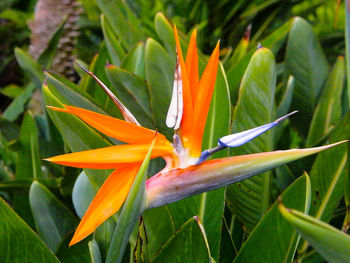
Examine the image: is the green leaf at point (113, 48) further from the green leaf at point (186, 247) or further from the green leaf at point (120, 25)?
the green leaf at point (186, 247)

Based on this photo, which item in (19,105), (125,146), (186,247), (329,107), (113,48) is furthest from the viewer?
(19,105)

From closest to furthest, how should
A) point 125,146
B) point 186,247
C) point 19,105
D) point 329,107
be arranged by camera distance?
point 125,146 < point 186,247 < point 329,107 < point 19,105

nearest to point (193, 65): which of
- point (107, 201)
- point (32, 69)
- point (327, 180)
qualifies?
point (107, 201)

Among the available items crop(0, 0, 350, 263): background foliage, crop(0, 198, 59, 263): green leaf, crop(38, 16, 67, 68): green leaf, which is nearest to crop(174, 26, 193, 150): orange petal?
crop(0, 0, 350, 263): background foliage

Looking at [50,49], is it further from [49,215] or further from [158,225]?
[158,225]

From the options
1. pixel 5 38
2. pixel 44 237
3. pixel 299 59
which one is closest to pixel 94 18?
pixel 5 38

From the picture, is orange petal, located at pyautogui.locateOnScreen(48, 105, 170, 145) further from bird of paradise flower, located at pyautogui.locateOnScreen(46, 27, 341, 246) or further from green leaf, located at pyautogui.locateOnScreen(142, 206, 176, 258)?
green leaf, located at pyautogui.locateOnScreen(142, 206, 176, 258)

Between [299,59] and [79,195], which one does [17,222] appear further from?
[299,59]
